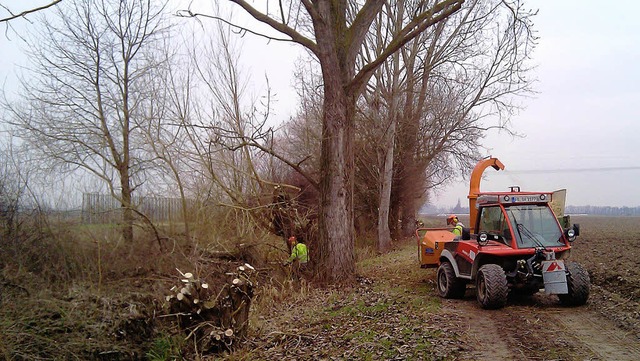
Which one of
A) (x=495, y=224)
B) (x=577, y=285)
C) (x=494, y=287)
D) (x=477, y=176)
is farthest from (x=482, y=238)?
(x=477, y=176)

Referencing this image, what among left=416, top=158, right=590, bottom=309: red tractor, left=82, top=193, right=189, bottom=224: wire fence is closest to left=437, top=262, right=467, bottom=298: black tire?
left=416, top=158, right=590, bottom=309: red tractor

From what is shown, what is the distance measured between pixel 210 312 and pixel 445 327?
355cm

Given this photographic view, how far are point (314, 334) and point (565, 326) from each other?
366 centimetres

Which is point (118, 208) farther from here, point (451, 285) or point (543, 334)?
point (543, 334)

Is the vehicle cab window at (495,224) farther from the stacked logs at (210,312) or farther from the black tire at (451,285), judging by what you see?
the stacked logs at (210,312)

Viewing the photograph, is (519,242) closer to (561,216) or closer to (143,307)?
(561,216)

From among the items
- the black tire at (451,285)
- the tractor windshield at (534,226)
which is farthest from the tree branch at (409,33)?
the black tire at (451,285)

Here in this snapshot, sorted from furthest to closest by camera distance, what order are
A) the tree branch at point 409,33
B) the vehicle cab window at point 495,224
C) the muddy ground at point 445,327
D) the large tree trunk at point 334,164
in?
the large tree trunk at point 334,164 → the tree branch at point 409,33 → the vehicle cab window at point 495,224 → the muddy ground at point 445,327

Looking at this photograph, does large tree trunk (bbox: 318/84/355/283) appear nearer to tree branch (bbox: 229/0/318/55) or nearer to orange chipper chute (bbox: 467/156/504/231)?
tree branch (bbox: 229/0/318/55)

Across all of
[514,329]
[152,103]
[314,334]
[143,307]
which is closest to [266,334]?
[314,334]

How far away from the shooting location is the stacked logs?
8.26 metres

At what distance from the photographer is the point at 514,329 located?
25.8 feet

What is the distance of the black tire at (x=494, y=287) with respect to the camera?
8.85 metres

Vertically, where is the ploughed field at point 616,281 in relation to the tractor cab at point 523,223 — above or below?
below
